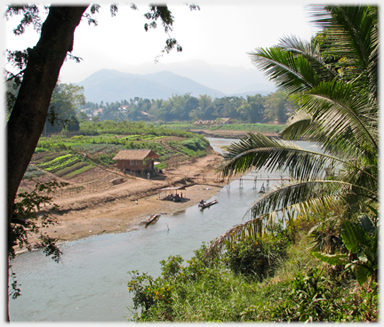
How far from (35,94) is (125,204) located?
2156 cm

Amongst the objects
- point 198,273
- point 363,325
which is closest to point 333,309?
point 363,325

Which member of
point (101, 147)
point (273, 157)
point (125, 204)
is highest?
point (273, 157)

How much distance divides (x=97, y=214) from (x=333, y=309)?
62.8ft

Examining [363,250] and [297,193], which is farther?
[297,193]

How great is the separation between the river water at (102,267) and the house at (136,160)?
400 inches

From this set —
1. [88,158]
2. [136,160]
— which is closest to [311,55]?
[136,160]

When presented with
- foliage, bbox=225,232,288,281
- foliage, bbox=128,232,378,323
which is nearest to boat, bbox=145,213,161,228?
foliage, bbox=128,232,378,323

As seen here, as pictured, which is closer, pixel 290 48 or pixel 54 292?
pixel 290 48

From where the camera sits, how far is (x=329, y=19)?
5340 mm

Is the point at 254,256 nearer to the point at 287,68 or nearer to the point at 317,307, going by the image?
the point at 317,307

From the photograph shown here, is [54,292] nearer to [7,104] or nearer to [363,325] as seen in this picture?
[7,104]

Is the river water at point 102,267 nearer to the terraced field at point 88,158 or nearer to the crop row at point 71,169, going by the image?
the terraced field at point 88,158

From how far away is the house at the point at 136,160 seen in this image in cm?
3212

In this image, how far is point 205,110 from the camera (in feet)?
343
